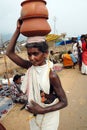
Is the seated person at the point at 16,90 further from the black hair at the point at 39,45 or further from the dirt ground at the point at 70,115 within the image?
the black hair at the point at 39,45

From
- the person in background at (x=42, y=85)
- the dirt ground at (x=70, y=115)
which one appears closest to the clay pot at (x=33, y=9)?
the person in background at (x=42, y=85)

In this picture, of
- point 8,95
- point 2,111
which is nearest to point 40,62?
point 2,111

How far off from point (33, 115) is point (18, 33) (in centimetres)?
84

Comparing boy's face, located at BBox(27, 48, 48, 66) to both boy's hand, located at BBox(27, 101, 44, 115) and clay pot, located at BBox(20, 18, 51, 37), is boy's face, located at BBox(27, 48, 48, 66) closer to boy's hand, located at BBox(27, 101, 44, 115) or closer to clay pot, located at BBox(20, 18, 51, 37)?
clay pot, located at BBox(20, 18, 51, 37)

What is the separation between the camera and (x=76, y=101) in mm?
5945

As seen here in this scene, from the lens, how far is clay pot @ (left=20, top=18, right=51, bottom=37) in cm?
208

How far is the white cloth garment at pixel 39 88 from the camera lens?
207 cm

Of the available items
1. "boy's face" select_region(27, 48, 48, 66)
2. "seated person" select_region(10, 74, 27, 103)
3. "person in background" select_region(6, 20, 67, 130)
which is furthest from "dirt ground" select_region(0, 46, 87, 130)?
"boy's face" select_region(27, 48, 48, 66)

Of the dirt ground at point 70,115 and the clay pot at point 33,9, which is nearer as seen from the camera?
the clay pot at point 33,9

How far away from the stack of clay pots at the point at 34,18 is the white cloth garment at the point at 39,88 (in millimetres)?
315

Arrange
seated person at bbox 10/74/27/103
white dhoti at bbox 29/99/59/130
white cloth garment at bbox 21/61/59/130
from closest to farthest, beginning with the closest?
white cloth garment at bbox 21/61/59/130, white dhoti at bbox 29/99/59/130, seated person at bbox 10/74/27/103

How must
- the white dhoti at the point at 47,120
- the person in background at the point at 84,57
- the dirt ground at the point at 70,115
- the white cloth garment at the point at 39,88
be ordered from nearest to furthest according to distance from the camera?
the white cloth garment at the point at 39,88, the white dhoti at the point at 47,120, the dirt ground at the point at 70,115, the person in background at the point at 84,57

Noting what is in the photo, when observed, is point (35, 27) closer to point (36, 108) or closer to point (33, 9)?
point (33, 9)

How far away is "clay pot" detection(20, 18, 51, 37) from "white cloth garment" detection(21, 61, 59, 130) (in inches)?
11.7
